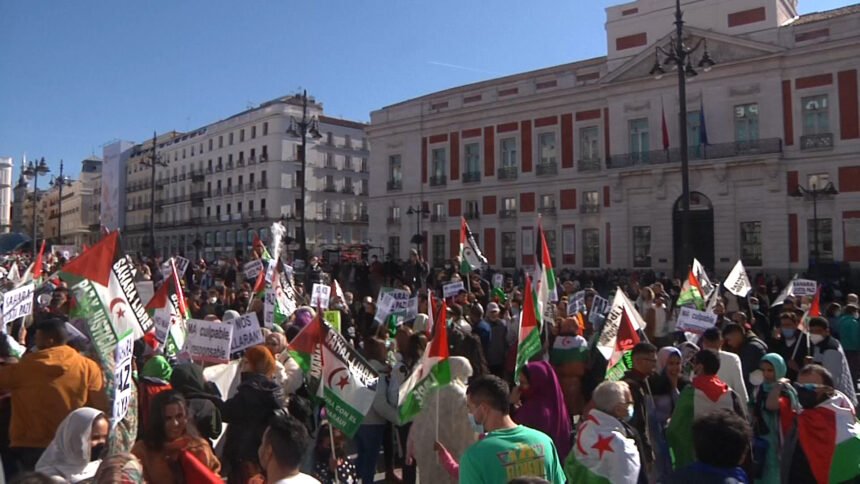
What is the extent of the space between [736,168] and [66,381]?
33043mm

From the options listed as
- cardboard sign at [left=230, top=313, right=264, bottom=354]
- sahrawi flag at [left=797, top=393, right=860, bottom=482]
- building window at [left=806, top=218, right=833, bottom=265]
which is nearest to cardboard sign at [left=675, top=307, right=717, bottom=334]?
sahrawi flag at [left=797, top=393, right=860, bottom=482]

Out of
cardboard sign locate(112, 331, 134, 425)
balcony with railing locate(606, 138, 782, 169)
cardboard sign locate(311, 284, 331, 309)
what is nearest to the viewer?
cardboard sign locate(112, 331, 134, 425)

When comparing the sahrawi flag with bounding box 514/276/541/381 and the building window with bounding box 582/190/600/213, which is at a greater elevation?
the building window with bounding box 582/190/600/213

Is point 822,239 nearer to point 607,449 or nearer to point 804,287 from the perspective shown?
point 804,287

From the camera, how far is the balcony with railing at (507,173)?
4122cm

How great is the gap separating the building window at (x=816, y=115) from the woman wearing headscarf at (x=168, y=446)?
33999mm

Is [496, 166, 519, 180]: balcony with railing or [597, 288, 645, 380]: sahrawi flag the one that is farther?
[496, 166, 519, 180]: balcony with railing

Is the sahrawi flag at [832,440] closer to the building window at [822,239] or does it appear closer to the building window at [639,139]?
the building window at [822,239]

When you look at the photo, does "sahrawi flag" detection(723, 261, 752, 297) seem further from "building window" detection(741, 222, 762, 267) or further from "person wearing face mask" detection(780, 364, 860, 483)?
"building window" detection(741, 222, 762, 267)

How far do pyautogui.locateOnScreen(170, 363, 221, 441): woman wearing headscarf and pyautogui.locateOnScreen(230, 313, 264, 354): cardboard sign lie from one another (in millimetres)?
1868

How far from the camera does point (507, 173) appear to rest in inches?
1634

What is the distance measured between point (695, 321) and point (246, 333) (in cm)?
550

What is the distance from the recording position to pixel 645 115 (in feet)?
118

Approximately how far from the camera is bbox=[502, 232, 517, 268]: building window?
4059 centimetres
